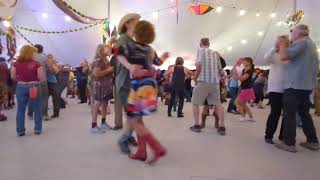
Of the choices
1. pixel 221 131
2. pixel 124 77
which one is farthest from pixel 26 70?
pixel 221 131

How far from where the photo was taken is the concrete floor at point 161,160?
3291 millimetres

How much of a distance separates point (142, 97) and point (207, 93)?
206 centimetres

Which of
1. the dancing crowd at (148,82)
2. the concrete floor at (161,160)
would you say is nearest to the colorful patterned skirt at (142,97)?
the dancing crowd at (148,82)

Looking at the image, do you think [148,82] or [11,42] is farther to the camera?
[11,42]

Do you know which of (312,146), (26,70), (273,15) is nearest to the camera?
(312,146)

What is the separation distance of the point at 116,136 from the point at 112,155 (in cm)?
113

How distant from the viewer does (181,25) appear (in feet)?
47.9

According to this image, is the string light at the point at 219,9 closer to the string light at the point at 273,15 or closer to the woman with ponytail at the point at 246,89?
the string light at the point at 273,15

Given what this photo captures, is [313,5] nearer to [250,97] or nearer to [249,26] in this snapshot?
[249,26]

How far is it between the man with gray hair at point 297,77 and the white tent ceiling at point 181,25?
855cm

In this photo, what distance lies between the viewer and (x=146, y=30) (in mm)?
3600

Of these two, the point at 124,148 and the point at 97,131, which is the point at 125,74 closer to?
the point at 124,148

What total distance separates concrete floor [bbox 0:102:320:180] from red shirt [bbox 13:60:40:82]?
77cm

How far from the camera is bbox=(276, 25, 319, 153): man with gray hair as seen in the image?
4.27 m
